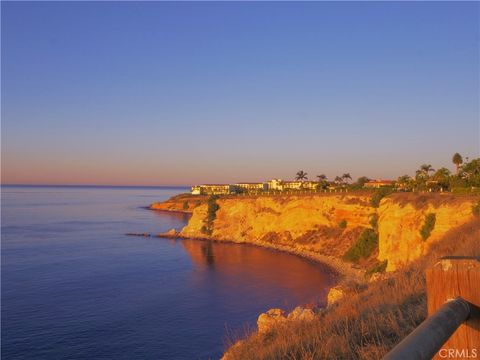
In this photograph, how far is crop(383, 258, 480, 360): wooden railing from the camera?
5.42 ft

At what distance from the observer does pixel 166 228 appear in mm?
96062

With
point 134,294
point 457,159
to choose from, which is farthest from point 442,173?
point 134,294

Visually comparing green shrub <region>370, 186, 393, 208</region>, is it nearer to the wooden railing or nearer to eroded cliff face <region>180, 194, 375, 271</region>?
eroded cliff face <region>180, 194, 375, 271</region>

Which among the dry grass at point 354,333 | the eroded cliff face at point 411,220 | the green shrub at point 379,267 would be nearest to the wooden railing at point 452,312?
the dry grass at point 354,333

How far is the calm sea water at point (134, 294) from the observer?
28.2 metres

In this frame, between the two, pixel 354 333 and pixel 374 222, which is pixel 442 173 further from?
pixel 354 333

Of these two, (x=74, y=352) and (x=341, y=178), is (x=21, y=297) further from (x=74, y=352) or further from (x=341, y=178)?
(x=341, y=178)

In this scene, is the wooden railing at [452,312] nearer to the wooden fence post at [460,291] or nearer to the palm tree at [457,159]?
the wooden fence post at [460,291]

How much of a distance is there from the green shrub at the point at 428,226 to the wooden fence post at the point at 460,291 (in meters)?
40.8

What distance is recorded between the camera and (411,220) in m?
41.6

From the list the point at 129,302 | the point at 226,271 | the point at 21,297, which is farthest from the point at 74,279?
the point at 226,271

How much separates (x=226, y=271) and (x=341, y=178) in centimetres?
7631

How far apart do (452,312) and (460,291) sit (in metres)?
0.20

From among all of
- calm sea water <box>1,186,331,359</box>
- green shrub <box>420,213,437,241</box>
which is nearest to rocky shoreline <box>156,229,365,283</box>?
calm sea water <box>1,186,331,359</box>
